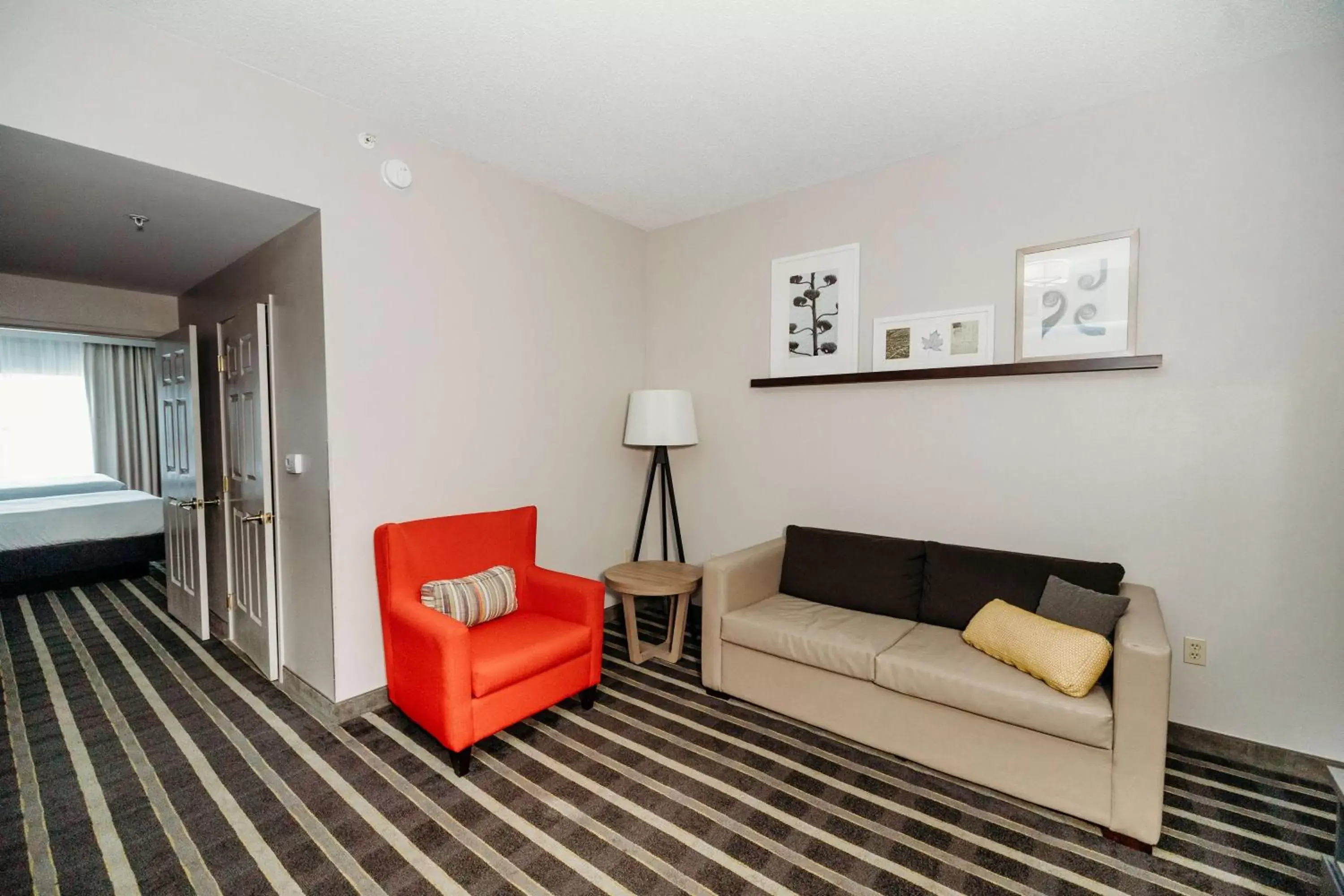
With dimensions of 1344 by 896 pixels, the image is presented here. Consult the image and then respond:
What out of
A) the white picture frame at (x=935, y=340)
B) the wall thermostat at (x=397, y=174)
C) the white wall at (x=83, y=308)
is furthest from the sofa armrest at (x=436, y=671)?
the white wall at (x=83, y=308)

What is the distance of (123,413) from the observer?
23.9 feet

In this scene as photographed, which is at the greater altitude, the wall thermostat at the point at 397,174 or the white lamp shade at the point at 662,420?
the wall thermostat at the point at 397,174

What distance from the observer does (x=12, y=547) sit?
4.49 meters

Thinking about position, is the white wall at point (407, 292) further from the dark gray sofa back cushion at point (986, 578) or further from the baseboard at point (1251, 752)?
the baseboard at point (1251, 752)

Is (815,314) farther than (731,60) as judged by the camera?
Yes

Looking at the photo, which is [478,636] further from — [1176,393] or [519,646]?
[1176,393]

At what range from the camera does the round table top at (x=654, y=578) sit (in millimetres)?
3088

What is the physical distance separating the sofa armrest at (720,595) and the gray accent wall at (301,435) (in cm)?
171

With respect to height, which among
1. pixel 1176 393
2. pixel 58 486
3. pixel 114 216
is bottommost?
pixel 58 486

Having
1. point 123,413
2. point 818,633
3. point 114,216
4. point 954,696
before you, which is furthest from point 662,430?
point 123,413

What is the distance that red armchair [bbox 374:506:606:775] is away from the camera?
87.4 inches

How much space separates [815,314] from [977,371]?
945mm

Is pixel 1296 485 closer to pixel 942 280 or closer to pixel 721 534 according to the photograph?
pixel 942 280

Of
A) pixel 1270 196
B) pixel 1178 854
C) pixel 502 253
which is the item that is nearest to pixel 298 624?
pixel 502 253
